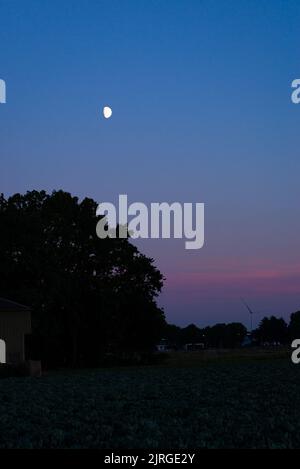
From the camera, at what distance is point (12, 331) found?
59344 millimetres

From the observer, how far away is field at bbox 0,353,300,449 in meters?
16.6

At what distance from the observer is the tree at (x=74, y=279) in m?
68.5

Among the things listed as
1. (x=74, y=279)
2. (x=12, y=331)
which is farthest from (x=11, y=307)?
(x=74, y=279)

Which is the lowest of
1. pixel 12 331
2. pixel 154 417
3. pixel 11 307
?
pixel 154 417

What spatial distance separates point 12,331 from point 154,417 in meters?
38.8

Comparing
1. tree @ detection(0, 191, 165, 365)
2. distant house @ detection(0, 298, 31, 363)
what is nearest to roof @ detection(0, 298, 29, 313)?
distant house @ detection(0, 298, 31, 363)

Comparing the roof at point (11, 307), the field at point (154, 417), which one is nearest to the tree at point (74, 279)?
the roof at point (11, 307)

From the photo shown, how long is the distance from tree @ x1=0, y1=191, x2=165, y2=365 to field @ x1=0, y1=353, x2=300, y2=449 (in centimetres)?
3273

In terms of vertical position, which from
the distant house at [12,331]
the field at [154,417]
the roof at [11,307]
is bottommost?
the field at [154,417]

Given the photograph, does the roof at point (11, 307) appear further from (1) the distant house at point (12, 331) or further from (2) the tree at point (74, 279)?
(2) the tree at point (74, 279)

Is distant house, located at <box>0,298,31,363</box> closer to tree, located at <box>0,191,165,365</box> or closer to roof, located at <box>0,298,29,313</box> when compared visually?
roof, located at <box>0,298,29,313</box>

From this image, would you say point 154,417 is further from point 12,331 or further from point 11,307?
point 11,307

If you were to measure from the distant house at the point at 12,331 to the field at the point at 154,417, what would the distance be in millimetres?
23110
